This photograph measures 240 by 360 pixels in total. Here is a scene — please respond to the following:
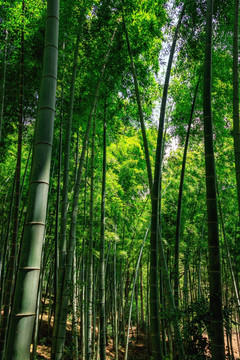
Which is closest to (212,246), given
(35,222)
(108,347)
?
(35,222)

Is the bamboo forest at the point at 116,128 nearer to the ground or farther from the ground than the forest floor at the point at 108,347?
farther from the ground


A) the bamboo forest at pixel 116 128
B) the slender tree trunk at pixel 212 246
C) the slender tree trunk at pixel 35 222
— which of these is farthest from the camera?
the slender tree trunk at pixel 212 246

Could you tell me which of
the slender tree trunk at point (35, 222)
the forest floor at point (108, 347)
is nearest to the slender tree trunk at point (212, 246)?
the slender tree trunk at point (35, 222)

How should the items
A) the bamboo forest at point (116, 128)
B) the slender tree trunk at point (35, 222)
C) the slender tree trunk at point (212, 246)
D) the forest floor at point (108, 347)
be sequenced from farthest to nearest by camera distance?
the forest floor at point (108, 347)
the slender tree trunk at point (212, 246)
the bamboo forest at point (116, 128)
the slender tree trunk at point (35, 222)

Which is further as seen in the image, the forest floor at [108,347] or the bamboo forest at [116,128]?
the forest floor at [108,347]

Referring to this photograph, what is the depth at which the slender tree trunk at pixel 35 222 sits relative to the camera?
1019 mm

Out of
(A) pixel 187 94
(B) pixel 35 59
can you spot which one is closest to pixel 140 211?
(A) pixel 187 94

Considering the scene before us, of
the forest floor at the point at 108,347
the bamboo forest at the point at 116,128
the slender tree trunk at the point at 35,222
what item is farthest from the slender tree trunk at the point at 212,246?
the forest floor at the point at 108,347

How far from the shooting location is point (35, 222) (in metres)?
1.15

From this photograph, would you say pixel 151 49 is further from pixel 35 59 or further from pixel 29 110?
pixel 29 110

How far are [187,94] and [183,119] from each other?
1.59 feet

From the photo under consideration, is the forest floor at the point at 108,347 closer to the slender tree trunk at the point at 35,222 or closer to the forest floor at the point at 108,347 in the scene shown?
the forest floor at the point at 108,347

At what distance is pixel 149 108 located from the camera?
4.92 metres

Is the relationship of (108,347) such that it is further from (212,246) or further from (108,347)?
(212,246)
